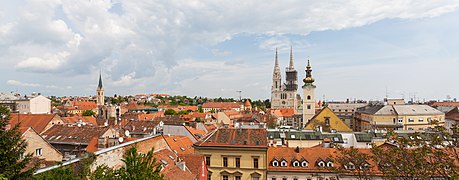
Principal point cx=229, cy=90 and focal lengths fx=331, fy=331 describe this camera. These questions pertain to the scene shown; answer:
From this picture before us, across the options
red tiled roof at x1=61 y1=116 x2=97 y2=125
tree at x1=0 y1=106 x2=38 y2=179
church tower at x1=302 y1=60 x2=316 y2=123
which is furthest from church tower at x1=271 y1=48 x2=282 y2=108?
tree at x1=0 y1=106 x2=38 y2=179

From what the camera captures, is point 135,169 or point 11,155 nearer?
point 135,169

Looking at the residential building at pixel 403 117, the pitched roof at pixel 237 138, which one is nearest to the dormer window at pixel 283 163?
the pitched roof at pixel 237 138

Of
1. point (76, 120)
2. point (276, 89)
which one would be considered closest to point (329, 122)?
point (76, 120)

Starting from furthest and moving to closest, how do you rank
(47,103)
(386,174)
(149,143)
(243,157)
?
(47,103)
(243,157)
(149,143)
(386,174)

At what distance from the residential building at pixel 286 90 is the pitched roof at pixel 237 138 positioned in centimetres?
13159

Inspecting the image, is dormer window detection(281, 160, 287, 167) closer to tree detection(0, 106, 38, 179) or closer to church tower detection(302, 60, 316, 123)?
tree detection(0, 106, 38, 179)

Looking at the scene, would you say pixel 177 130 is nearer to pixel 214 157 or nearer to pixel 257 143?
pixel 214 157

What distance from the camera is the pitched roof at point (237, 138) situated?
112 feet

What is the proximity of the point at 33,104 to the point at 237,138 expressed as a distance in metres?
74.8

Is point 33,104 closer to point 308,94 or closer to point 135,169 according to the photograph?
point 308,94

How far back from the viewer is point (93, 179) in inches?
490

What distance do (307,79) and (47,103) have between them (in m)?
71.5

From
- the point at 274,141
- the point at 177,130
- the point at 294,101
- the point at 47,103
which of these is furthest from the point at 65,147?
the point at 294,101

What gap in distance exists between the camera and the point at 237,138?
35.0 m
